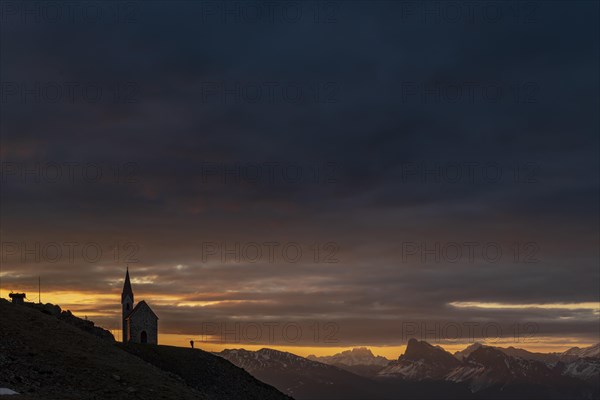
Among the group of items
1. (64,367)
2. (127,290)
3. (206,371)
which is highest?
(127,290)

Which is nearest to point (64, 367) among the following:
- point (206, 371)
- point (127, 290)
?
point (206, 371)

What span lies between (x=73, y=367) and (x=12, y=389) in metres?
15.1

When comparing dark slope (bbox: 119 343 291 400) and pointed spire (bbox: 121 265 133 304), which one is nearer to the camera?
dark slope (bbox: 119 343 291 400)

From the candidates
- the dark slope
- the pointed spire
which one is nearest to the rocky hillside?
the dark slope

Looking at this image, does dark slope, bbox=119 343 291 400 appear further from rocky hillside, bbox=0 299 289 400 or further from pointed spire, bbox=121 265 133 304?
pointed spire, bbox=121 265 133 304

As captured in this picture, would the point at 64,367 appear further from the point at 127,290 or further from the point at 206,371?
the point at 127,290

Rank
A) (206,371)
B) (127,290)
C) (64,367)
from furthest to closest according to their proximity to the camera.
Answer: (127,290), (206,371), (64,367)

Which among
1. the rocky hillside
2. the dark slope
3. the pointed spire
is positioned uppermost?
the pointed spire

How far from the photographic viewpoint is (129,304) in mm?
147625

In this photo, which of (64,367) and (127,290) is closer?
(64,367)

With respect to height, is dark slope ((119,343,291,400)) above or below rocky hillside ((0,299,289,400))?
below

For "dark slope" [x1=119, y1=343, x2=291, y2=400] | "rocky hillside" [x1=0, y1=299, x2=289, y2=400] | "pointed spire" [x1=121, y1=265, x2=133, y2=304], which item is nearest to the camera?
"rocky hillside" [x1=0, y1=299, x2=289, y2=400]

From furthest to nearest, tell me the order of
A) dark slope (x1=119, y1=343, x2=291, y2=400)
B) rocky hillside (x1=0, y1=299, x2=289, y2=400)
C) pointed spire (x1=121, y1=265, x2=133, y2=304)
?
pointed spire (x1=121, y1=265, x2=133, y2=304)
dark slope (x1=119, y1=343, x2=291, y2=400)
rocky hillside (x1=0, y1=299, x2=289, y2=400)

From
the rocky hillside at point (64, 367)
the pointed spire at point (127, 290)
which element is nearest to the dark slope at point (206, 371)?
the rocky hillside at point (64, 367)
